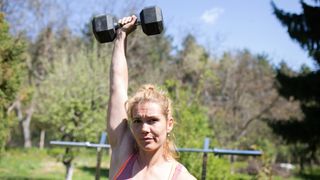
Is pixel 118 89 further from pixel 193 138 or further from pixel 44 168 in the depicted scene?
pixel 44 168

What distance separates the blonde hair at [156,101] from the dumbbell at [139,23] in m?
0.35

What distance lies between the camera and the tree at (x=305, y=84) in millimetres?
12797

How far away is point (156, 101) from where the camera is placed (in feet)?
5.56

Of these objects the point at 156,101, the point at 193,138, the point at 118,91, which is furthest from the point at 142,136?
the point at 193,138

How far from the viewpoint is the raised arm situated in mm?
1858

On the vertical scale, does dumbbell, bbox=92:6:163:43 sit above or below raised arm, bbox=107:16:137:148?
above

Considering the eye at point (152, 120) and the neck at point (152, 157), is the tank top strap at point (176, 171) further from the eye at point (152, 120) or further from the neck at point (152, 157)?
the eye at point (152, 120)

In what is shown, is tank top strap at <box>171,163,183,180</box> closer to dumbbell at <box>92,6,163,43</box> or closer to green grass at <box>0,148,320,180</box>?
dumbbell at <box>92,6,163,43</box>

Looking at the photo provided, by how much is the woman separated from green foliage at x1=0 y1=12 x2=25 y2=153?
38.3 ft

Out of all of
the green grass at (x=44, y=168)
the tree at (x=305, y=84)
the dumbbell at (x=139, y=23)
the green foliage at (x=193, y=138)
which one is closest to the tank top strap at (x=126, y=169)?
the dumbbell at (x=139, y=23)

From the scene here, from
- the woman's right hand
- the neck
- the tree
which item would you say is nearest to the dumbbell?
the woman's right hand

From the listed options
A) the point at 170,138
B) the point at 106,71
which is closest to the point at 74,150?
the point at 106,71

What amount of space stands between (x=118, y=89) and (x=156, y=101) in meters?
0.28

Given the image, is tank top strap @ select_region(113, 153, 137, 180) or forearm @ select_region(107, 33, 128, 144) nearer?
tank top strap @ select_region(113, 153, 137, 180)
